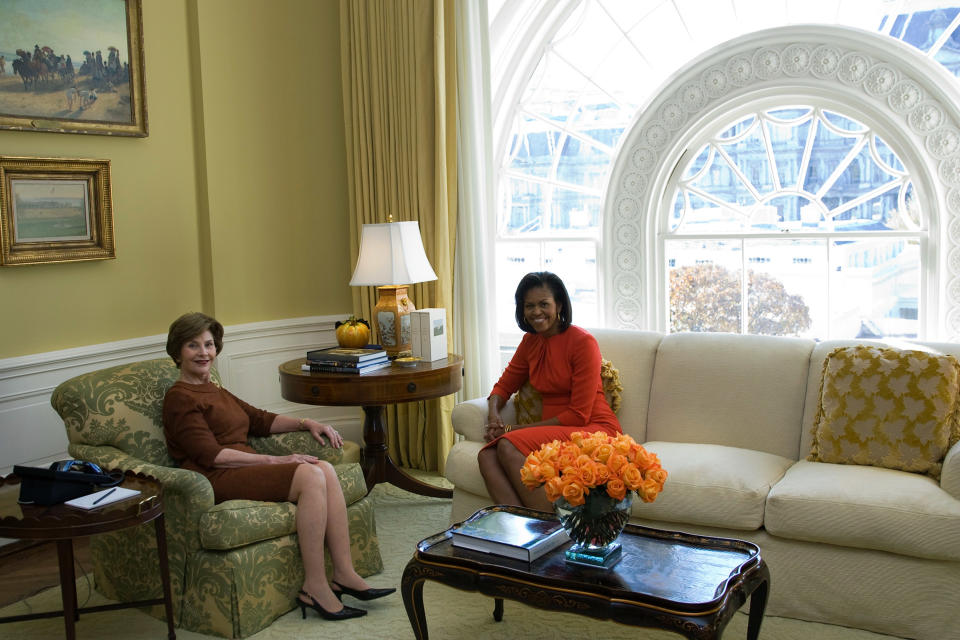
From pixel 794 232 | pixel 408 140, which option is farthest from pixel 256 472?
pixel 794 232

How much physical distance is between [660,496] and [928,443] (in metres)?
0.94

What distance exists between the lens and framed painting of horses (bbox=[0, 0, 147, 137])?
3584 millimetres

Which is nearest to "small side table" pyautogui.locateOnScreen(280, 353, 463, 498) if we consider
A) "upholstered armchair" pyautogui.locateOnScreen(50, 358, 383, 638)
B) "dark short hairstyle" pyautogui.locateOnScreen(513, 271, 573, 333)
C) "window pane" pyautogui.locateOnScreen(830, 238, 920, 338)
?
"upholstered armchair" pyautogui.locateOnScreen(50, 358, 383, 638)

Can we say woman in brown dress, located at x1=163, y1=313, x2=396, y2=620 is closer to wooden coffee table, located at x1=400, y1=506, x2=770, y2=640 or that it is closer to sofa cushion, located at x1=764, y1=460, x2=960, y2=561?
wooden coffee table, located at x1=400, y1=506, x2=770, y2=640

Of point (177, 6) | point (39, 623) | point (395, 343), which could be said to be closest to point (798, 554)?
point (395, 343)

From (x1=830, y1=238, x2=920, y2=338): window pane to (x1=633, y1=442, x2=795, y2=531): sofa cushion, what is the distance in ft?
4.46

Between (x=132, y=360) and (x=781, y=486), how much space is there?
2.89m

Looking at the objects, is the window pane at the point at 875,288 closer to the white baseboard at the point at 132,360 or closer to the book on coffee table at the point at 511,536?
the book on coffee table at the point at 511,536

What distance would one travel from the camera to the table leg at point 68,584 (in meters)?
2.56

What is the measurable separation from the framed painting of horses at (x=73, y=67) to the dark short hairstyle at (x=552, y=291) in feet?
6.45

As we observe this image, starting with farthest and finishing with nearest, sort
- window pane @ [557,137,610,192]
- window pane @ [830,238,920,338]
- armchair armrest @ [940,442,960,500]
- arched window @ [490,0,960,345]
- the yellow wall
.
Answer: window pane @ [557,137,610,192] → window pane @ [830,238,920,338] → arched window @ [490,0,960,345] → the yellow wall → armchair armrest @ [940,442,960,500]

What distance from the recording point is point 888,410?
3119 mm

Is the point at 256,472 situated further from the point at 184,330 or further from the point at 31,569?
the point at 31,569

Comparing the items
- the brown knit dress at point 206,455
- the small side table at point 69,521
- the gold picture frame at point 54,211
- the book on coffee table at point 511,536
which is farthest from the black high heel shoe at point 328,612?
the gold picture frame at point 54,211
